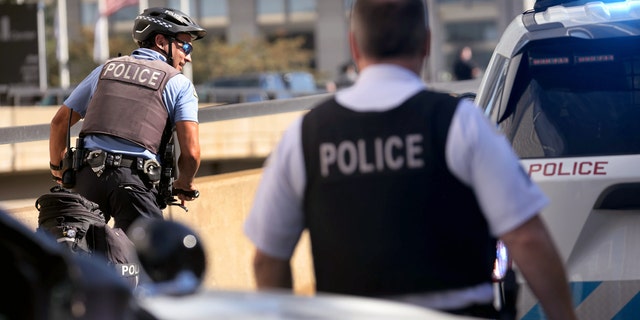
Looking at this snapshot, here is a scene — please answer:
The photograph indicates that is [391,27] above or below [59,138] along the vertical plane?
above

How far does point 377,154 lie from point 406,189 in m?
0.11

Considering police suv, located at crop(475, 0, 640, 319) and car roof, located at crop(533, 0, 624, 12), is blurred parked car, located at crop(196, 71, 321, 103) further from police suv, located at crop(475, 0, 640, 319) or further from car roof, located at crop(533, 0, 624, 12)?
police suv, located at crop(475, 0, 640, 319)

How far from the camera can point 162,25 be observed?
7.65m

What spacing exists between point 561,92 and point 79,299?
3.51 m

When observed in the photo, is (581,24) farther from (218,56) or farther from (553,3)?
(218,56)

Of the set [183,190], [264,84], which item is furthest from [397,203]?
[264,84]

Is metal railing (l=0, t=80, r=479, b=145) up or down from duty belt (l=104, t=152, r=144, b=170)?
down

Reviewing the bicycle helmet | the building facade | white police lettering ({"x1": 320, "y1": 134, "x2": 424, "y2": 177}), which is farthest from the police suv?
the building facade

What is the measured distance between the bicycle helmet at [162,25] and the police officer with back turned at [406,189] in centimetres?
400

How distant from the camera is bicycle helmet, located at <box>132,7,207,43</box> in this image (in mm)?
7668

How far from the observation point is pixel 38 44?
94.4ft

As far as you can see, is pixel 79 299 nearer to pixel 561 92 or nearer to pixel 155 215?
pixel 561 92

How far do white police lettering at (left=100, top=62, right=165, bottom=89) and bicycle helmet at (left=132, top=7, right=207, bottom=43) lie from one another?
10.1 inches

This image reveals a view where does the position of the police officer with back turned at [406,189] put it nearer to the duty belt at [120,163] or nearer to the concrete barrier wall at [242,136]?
the duty belt at [120,163]
